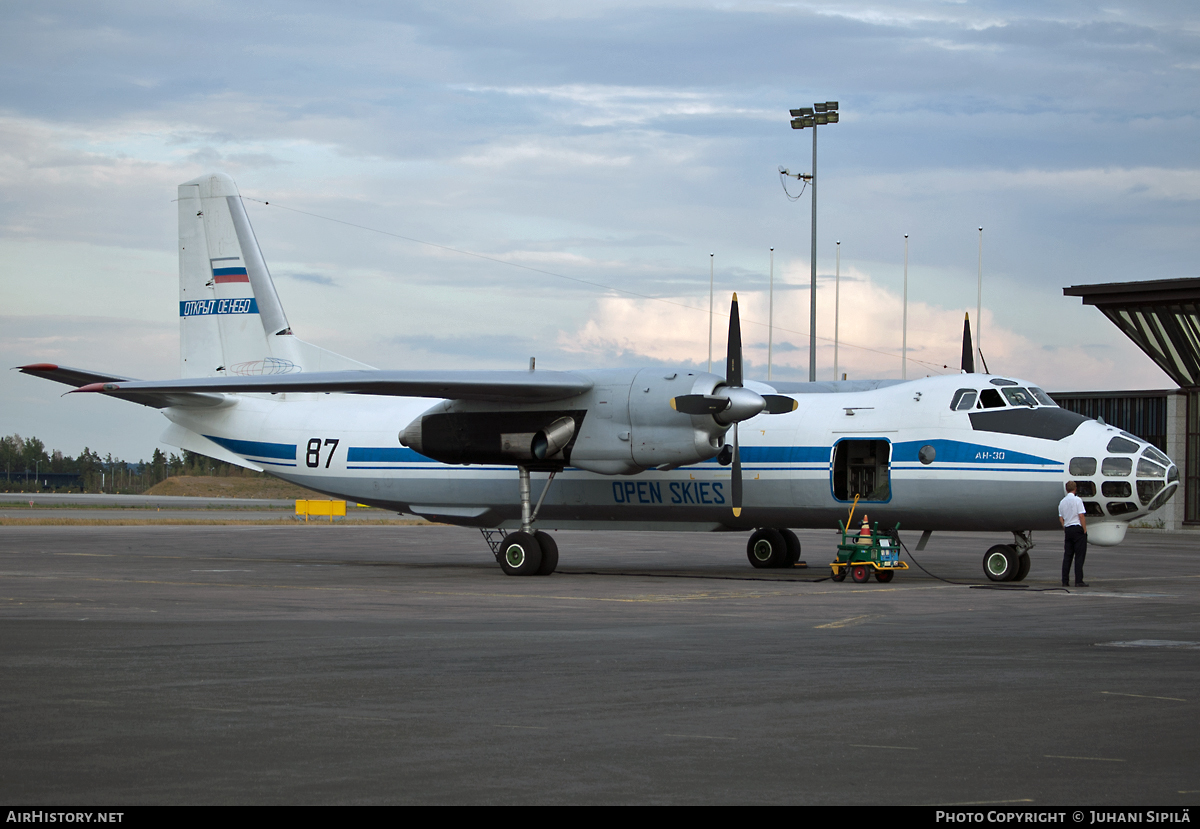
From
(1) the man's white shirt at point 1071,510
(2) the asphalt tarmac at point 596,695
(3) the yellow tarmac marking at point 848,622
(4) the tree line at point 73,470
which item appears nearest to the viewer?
(2) the asphalt tarmac at point 596,695

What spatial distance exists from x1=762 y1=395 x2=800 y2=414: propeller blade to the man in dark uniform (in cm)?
509

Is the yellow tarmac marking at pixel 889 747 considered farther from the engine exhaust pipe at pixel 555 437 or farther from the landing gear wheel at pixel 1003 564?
the engine exhaust pipe at pixel 555 437

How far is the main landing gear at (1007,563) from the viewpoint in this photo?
2112cm

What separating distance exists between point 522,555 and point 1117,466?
10.5 meters

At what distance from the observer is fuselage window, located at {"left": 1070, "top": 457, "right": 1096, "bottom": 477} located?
Answer: 805 inches

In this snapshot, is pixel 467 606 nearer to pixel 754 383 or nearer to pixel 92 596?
pixel 92 596

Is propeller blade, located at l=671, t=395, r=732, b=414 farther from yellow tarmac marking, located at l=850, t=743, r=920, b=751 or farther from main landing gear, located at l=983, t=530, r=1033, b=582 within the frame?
yellow tarmac marking, located at l=850, t=743, r=920, b=751

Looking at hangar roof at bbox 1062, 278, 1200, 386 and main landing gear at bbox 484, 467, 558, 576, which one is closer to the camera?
main landing gear at bbox 484, 467, 558, 576

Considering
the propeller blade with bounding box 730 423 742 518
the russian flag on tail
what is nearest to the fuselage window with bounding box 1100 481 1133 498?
the propeller blade with bounding box 730 423 742 518

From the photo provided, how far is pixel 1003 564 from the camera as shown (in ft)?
69.4

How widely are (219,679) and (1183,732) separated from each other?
703 centimetres

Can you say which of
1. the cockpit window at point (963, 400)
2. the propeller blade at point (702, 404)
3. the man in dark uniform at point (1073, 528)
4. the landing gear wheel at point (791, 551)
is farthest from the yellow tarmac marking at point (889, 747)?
the landing gear wheel at point (791, 551)

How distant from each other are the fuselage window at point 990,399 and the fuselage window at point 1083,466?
167 centimetres
